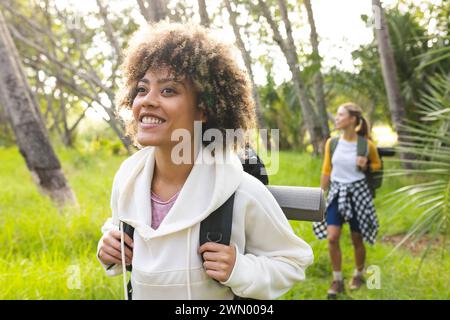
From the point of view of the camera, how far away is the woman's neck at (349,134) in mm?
3779

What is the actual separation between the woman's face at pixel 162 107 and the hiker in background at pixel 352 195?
8.27 feet

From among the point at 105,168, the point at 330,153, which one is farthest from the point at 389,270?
→ the point at 105,168

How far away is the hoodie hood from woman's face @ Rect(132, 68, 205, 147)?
4.5 inches

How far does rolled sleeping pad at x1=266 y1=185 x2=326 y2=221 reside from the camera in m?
1.33

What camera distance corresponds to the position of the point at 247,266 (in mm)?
1227

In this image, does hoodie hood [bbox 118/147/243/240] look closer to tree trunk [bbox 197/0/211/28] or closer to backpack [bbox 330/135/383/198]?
tree trunk [bbox 197/0/211/28]

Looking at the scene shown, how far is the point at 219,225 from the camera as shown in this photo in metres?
1.21

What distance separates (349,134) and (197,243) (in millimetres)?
2828

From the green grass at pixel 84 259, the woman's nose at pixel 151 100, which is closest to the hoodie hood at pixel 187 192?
the woman's nose at pixel 151 100

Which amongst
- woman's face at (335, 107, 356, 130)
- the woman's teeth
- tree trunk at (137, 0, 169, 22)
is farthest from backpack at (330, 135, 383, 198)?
the woman's teeth

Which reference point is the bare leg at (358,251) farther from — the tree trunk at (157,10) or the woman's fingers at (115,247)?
the woman's fingers at (115,247)

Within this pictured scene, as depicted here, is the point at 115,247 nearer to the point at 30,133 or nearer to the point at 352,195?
the point at 352,195

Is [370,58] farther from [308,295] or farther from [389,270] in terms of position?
[308,295]

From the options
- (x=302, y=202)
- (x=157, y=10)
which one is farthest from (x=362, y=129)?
(x=302, y=202)
